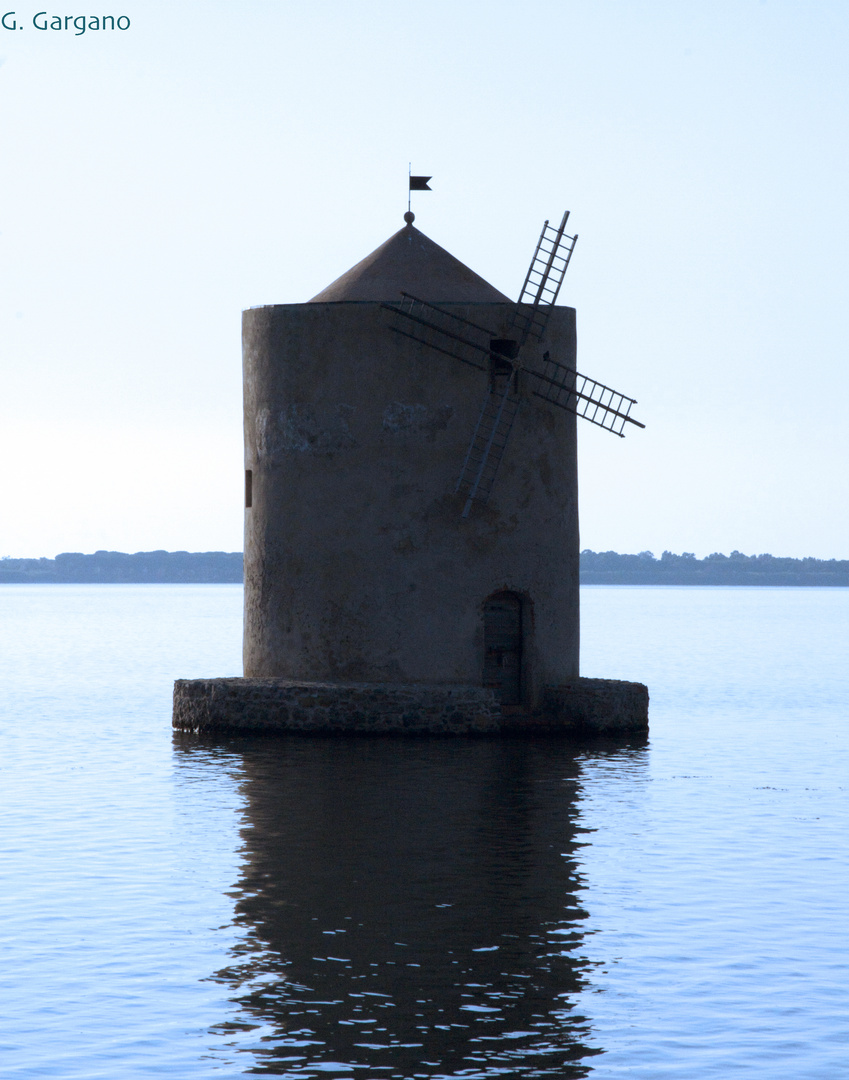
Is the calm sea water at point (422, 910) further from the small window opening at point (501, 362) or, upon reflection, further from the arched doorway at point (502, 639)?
the small window opening at point (501, 362)

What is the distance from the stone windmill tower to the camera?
780 inches

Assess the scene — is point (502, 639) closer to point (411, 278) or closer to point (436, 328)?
point (436, 328)

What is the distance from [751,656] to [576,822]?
3937cm

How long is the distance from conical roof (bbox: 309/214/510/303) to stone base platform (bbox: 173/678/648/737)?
4.57 metres

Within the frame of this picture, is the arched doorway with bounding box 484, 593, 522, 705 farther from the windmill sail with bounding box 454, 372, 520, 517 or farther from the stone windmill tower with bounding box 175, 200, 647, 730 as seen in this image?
the windmill sail with bounding box 454, 372, 520, 517

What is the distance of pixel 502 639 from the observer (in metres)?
20.4

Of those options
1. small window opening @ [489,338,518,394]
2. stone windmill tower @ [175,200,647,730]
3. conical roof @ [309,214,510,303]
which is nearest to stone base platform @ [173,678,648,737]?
stone windmill tower @ [175,200,647,730]

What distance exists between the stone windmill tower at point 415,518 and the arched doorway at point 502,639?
2cm

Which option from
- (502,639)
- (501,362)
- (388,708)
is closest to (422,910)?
(388,708)

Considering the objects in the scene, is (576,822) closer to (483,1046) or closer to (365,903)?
(365,903)

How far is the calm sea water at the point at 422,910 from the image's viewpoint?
7910 mm

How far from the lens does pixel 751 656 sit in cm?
5259

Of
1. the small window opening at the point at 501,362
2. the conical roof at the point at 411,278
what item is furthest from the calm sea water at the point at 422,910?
the conical roof at the point at 411,278

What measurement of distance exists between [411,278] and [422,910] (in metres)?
11.4
